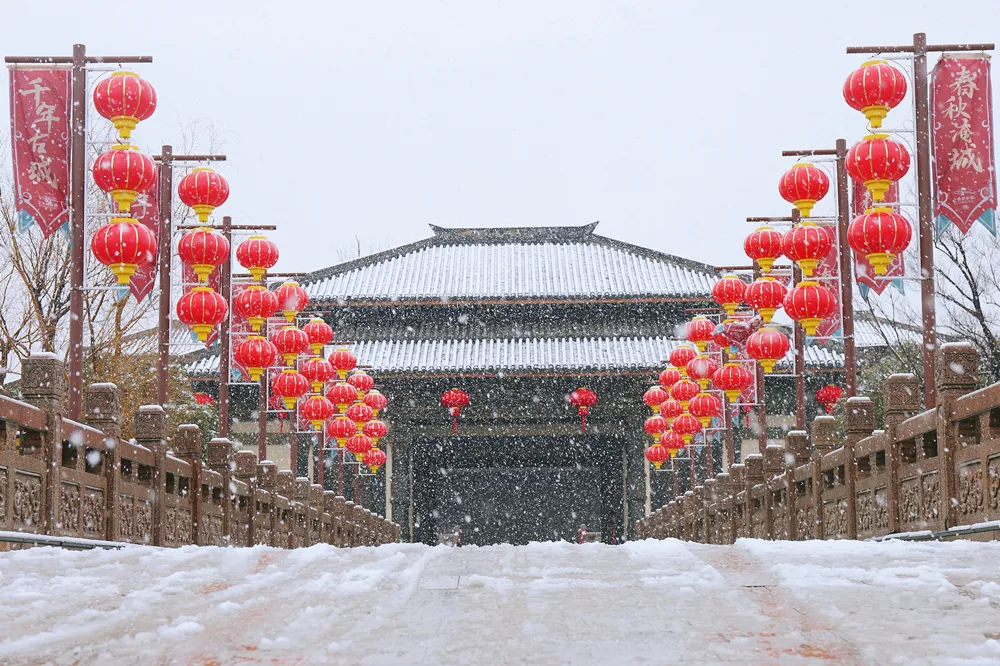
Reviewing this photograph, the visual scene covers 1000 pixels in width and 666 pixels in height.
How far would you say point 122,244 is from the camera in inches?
461

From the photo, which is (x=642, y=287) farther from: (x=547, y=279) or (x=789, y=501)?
(x=789, y=501)

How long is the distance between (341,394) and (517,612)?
60.7 ft

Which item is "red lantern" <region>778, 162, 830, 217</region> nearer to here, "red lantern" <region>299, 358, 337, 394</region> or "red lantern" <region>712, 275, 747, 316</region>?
"red lantern" <region>712, 275, 747, 316</region>

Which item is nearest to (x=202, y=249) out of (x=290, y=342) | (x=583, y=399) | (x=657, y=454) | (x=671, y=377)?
(x=290, y=342)

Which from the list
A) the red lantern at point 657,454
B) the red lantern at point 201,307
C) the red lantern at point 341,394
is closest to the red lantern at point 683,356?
the red lantern at point 657,454

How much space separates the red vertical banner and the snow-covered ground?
24.1 ft

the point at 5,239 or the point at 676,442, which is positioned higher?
the point at 5,239

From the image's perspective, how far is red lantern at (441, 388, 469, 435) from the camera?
2703 centimetres

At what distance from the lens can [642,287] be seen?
29.3 metres

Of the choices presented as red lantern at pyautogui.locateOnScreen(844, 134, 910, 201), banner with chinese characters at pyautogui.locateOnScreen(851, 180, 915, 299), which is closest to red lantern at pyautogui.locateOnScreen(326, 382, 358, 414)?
banner with chinese characters at pyautogui.locateOnScreen(851, 180, 915, 299)

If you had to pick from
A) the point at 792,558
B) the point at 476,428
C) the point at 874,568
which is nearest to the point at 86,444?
the point at 792,558

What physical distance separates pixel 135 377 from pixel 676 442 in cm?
988

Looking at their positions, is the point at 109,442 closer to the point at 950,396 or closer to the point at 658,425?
the point at 950,396

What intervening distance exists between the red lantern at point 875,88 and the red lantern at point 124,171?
650 cm
